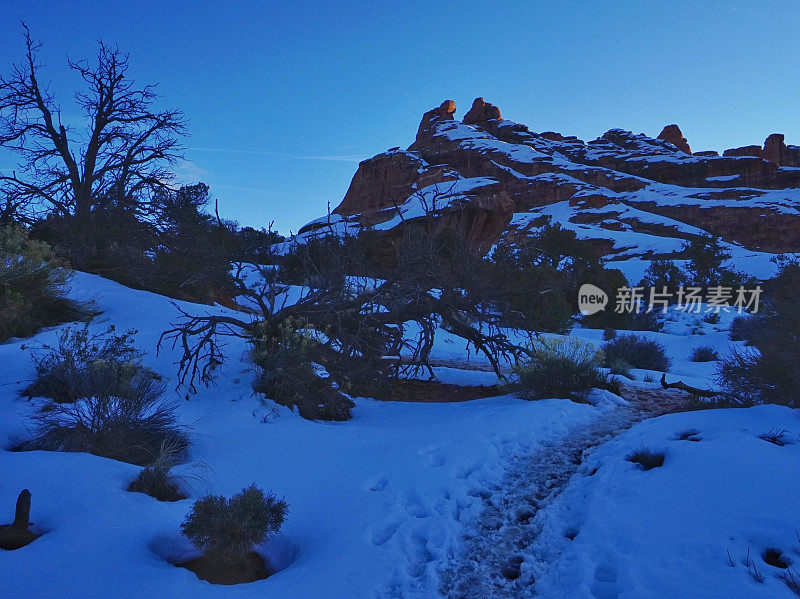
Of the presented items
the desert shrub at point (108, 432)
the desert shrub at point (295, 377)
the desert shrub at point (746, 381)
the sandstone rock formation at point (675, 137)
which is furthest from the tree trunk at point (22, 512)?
the sandstone rock formation at point (675, 137)

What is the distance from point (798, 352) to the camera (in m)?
5.51

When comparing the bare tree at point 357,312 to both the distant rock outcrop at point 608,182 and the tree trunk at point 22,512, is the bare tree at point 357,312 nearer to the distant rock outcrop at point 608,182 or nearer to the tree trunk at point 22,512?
the tree trunk at point 22,512

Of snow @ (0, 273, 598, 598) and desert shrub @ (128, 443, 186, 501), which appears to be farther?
desert shrub @ (128, 443, 186, 501)

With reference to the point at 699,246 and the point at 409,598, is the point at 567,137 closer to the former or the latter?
the point at 699,246

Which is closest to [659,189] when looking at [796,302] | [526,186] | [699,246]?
[526,186]

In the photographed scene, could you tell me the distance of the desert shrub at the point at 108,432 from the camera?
398 centimetres

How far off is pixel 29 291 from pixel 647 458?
30.1ft

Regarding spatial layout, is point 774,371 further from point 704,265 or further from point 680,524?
point 704,265

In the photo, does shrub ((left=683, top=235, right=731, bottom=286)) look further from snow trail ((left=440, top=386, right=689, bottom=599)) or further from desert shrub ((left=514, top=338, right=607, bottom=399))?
snow trail ((left=440, top=386, right=689, bottom=599))

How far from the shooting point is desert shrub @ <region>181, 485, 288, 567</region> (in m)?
2.77

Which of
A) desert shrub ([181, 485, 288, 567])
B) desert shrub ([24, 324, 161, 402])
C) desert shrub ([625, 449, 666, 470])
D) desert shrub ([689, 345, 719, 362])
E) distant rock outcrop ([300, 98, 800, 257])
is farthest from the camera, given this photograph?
distant rock outcrop ([300, 98, 800, 257])

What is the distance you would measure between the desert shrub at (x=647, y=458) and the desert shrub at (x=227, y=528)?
130 inches

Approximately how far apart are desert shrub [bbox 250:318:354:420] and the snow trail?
2.74 meters

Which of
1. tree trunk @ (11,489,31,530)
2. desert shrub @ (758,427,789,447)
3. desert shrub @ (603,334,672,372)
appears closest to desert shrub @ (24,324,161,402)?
tree trunk @ (11,489,31,530)
